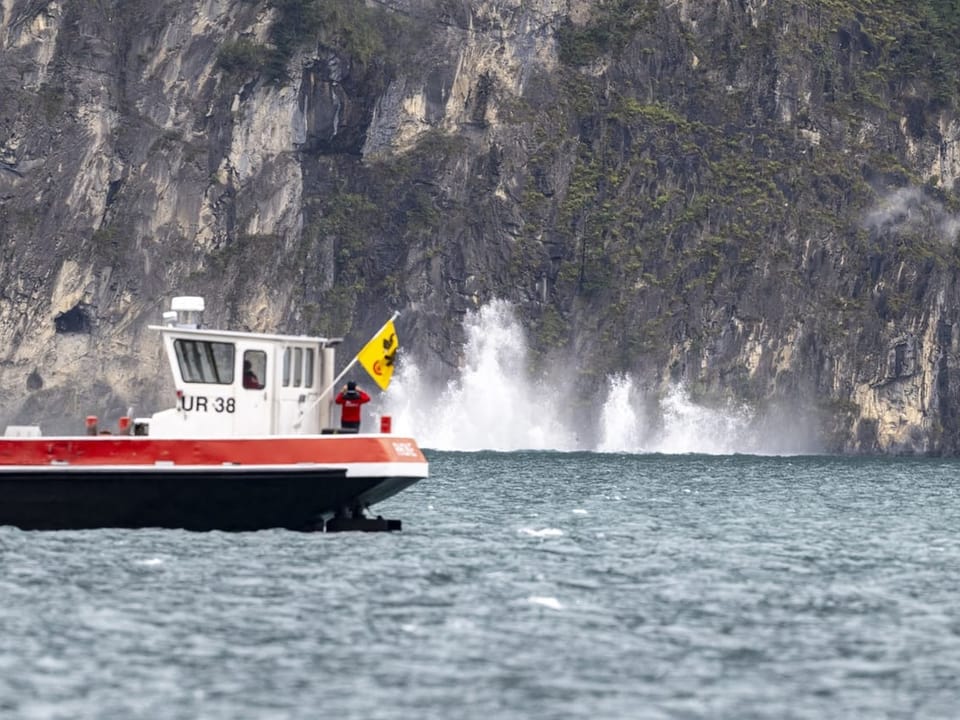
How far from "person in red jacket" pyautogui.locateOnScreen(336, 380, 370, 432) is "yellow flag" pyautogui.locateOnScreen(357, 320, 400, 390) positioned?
1.60 feet

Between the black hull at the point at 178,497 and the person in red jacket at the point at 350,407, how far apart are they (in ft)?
4.82

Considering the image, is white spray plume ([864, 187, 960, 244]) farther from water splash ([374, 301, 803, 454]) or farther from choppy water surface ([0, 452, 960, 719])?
choppy water surface ([0, 452, 960, 719])

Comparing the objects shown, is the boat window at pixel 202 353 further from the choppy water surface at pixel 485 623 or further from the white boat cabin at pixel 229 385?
the choppy water surface at pixel 485 623

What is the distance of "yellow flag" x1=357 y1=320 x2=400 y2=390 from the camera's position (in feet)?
125

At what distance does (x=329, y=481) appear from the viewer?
121ft

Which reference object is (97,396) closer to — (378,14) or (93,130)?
(93,130)

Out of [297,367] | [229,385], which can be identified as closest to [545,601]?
[297,367]

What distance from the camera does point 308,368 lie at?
3875cm

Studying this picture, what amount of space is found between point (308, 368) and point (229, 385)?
66.4 inches

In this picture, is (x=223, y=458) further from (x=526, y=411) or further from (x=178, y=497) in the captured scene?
(x=526, y=411)

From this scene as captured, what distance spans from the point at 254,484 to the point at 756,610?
11.8 metres

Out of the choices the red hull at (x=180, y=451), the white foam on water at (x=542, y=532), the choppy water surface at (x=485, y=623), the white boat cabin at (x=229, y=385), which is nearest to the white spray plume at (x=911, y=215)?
the choppy water surface at (x=485, y=623)

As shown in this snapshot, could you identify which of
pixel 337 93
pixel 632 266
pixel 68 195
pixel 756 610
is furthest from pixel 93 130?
pixel 756 610

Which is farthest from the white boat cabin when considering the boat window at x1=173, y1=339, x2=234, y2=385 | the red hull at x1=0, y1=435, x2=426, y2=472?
the red hull at x1=0, y1=435, x2=426, y2=472
